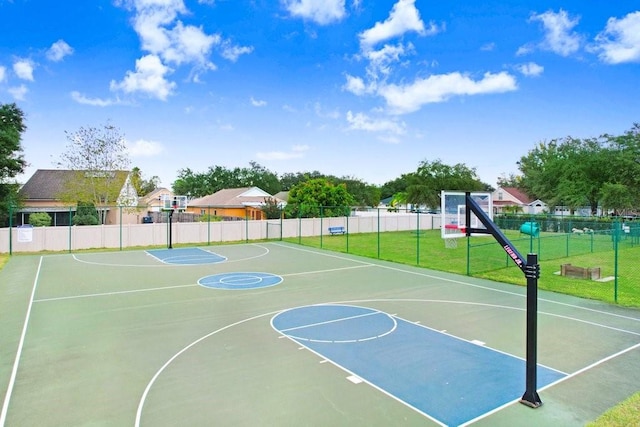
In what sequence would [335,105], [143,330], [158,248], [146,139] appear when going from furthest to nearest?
[146,139]
[335,105]
[158,248]
[143,330]

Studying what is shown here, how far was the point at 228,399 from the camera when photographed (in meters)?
5.23

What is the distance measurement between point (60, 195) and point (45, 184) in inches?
245

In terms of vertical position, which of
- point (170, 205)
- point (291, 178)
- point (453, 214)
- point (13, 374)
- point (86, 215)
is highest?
point (291, 178)

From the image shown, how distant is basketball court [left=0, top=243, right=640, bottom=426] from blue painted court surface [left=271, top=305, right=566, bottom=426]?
0.03m

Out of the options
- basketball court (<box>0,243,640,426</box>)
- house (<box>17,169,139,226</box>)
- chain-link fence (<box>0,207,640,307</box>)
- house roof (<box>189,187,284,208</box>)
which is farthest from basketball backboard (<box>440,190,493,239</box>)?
house roof (<box>189,187,284,208</box>)

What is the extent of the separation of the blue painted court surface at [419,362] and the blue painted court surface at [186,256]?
381 inches

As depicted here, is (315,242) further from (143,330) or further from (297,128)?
(143,330)

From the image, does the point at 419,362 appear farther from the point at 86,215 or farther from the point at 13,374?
the point at 86,215

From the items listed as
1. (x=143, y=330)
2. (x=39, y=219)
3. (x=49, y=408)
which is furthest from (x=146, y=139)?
(x=49, y=408)

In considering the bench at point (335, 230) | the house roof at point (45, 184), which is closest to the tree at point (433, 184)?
the bench at point (335, 230)

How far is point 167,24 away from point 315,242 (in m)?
13.9

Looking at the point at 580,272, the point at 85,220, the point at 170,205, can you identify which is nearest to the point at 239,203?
the point at 85,220

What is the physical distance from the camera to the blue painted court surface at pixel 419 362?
5.22 metres

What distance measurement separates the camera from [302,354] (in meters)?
6.81
